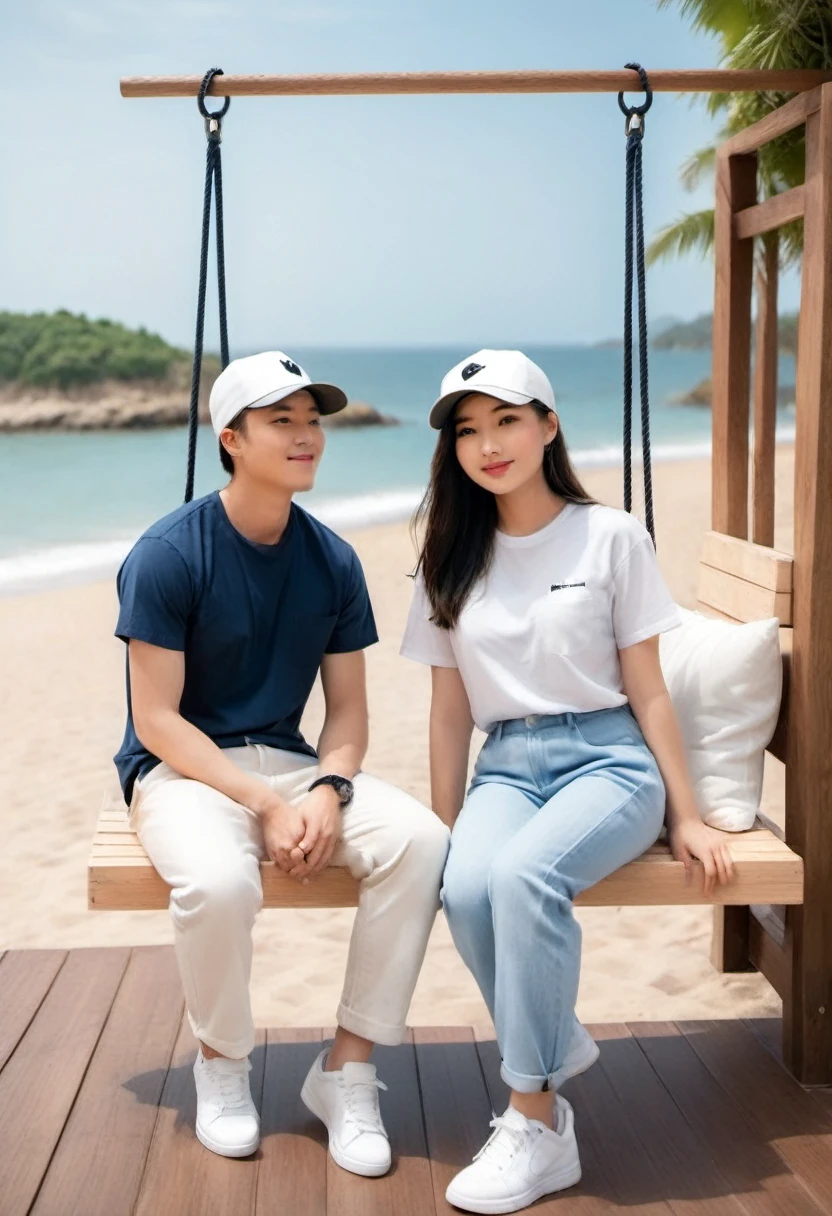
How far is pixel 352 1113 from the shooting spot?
2.59 meters

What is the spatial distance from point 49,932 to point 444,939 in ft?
4.73

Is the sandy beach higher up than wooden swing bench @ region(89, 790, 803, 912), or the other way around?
wooden swing bench @ region(89, 790, 803, 912)

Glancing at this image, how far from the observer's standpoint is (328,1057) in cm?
268

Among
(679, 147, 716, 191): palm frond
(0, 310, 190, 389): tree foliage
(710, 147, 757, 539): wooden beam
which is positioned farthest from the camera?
(0, 310, 190, 389): tree foliage

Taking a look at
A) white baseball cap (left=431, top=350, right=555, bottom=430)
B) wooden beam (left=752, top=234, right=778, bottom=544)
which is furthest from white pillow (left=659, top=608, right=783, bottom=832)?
wooden beam (left=752, top=234, right=778, bottom=544)

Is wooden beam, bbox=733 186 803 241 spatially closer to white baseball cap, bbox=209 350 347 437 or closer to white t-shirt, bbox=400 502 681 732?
white t-shirt, bbox=400 502 681 732

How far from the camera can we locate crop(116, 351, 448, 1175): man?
252cm

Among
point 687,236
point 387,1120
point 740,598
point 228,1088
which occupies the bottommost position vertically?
point 387,1120

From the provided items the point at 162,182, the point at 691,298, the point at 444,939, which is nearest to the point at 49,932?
the point at 444,939

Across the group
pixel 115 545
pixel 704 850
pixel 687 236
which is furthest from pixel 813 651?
pixel 115 545

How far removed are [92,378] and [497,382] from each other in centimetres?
3943

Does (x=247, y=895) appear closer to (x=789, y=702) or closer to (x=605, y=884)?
(x=605, y=884)

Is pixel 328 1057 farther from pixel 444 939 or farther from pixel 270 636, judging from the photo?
pixel 444 939

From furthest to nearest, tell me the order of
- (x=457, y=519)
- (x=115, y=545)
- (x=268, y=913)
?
1. (x=115, y=545)
2. (x=268, y=913)
3. (x=457, y=519)
